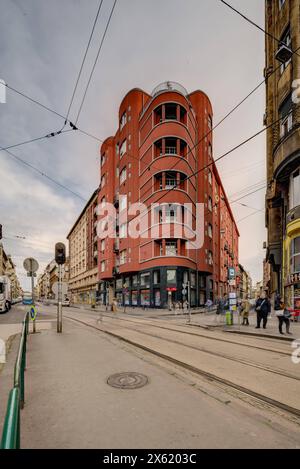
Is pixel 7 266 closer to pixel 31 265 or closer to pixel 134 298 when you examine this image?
pixel 134 298

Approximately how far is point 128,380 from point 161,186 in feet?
100

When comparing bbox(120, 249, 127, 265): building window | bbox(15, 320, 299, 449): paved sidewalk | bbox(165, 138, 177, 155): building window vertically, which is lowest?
bbox(15, 320, 299, 449): paved sidewalk

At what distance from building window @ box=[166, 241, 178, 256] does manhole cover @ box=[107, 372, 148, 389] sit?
2809cm

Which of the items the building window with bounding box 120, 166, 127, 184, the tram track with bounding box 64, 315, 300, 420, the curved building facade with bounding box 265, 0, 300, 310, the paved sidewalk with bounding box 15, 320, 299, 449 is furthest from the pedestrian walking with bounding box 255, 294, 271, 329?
the building window with bounding box 120, 166, 127, 184

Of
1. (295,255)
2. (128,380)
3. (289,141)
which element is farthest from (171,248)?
(128,380)

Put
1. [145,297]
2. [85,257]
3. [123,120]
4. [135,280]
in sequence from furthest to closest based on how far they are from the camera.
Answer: [85,257]
[123,120]
[135,280]
[145,297]

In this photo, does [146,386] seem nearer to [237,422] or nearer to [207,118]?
[237,422]

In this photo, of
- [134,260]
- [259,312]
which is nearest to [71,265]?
[134,260]

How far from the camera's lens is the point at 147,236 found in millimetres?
35219

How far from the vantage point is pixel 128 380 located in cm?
511

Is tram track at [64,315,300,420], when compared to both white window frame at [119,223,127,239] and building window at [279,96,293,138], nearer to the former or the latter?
building window at [279,96,293,138]

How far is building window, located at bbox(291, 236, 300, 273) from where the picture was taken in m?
17.0

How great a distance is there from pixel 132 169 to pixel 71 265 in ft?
192

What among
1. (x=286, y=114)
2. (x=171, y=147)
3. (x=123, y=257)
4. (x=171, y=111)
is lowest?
(x=123, y=257)
